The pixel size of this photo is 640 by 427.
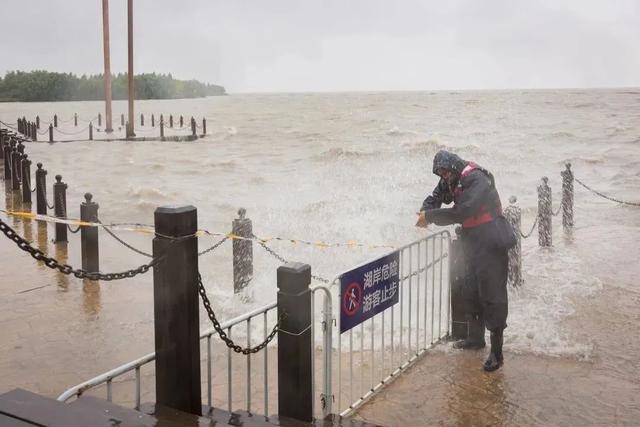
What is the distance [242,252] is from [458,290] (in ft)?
12.2

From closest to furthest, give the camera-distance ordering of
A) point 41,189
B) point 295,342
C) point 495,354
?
1. point 295,342
2. point 495,354
3. point 41,189

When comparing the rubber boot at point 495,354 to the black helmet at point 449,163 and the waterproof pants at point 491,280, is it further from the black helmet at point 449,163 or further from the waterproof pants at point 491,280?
the black helmet at point 449,163

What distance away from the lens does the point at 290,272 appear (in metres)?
4.13

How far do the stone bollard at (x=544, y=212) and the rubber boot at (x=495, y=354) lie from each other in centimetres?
663

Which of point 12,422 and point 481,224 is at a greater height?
point 481,224

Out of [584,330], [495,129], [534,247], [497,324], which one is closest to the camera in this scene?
[497,324]

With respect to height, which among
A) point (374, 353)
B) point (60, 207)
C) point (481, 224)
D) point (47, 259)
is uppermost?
point (47, 259)

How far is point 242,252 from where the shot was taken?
9.33 meters

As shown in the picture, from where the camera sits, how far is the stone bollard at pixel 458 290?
6.35 meters

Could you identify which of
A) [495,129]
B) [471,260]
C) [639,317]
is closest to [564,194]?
[639,317]

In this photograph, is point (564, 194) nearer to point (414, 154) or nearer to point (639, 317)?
point (639, 317)

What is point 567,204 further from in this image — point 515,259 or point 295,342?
point 295,342

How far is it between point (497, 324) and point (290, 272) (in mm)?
2482

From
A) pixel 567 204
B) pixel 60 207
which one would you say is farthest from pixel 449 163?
pixel 567 204
